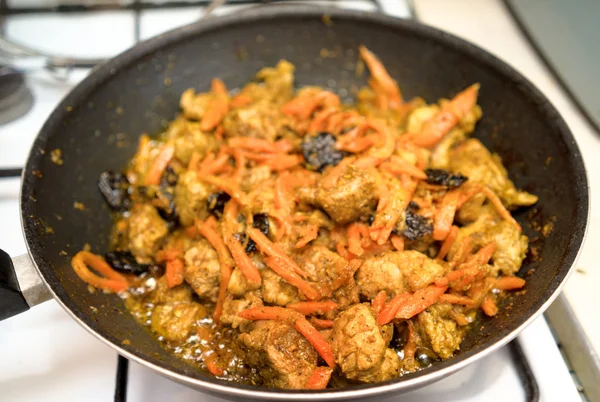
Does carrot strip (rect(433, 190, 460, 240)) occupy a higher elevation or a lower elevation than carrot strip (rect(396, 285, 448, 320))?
higher

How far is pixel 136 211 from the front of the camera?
1.85 m

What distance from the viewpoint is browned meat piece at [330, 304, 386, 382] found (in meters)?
1.31

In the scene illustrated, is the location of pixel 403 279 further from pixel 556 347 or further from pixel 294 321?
pixel 556 347

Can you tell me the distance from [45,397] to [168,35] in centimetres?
139

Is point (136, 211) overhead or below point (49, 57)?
below

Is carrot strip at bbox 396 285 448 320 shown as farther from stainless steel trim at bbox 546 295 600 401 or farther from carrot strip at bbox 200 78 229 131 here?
carrot strip at bbox 200 78 229 131

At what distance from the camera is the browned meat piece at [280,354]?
4.42ft

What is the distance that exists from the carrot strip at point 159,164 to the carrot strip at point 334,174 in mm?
651

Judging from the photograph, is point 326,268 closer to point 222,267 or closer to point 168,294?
point 222,267

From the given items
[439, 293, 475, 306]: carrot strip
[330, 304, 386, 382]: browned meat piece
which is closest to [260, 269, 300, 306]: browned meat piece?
[330, 304, 386, 382]: browned meat piece

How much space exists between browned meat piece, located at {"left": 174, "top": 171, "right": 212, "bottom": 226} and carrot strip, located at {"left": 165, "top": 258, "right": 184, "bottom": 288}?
0.61 ft

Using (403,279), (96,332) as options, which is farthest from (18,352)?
(403,279)

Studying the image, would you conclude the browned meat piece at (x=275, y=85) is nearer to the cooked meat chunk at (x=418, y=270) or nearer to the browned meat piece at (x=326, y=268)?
the browned meat piece at (x=326, y=268)

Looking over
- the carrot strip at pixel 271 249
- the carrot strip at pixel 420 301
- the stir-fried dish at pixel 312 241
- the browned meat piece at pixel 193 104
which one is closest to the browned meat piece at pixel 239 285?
the stir-fried dish at pixel 312 241
